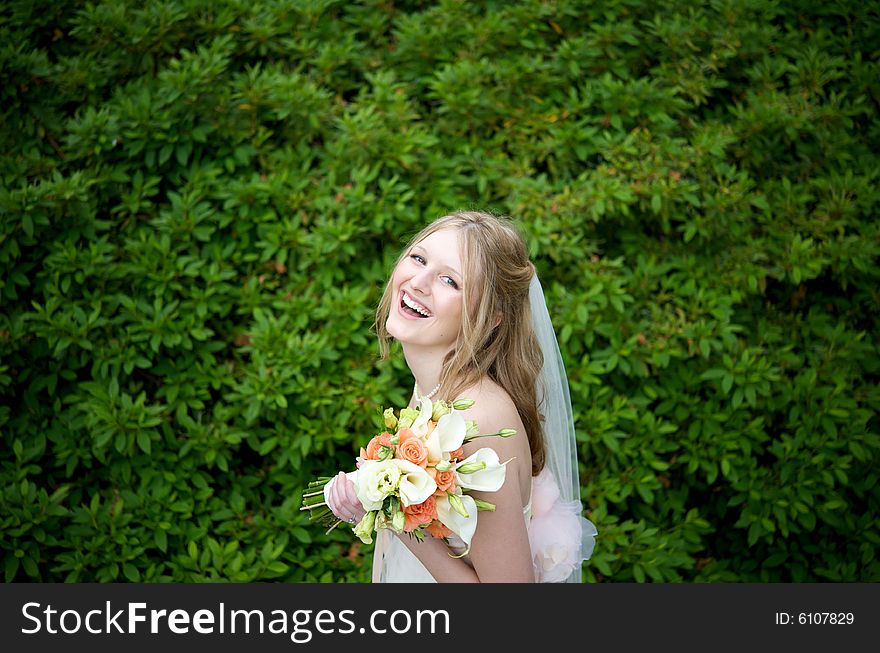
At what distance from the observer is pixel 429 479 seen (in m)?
2.23

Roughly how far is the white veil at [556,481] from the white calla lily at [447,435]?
574 mm

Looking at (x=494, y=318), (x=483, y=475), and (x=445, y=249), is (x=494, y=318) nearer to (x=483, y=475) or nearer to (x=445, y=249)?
(x=445, y=249)

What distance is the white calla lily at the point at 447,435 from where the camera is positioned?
2266 millimetres

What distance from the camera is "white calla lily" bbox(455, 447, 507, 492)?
89.4 inches

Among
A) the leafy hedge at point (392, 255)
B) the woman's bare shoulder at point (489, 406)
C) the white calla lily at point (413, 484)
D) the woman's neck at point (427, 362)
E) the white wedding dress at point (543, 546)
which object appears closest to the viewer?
the white calla lily at point (413, 484)

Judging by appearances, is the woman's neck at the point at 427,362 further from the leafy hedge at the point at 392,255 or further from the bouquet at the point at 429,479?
the leafy hedge at the point at 392,255

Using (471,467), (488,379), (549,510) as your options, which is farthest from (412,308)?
(549,510)

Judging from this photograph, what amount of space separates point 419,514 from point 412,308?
60 cm

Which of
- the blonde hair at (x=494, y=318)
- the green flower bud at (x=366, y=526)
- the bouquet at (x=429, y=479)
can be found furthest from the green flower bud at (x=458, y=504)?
the blonde hair at (x=494, y=318)

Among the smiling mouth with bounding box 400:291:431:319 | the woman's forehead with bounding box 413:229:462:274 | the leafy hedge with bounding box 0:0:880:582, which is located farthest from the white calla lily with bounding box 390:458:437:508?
the leafy hedge with bounding box 0:0:880:582

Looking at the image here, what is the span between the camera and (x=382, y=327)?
314 cm

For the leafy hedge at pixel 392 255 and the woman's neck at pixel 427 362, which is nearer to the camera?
the woman's neck at pixel 427 362

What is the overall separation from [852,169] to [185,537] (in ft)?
Result: 12.1

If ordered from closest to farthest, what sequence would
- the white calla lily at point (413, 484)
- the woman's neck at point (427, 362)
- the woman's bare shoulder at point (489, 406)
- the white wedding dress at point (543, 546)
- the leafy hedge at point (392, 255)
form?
the white calla lily at point (413, 484) → the woman's bare shoulder at point (489, 406) → the woman's neck at point (427, 362) → the white wedding dress at point (543, 546) → the leafy hedge at point (392, 255)
